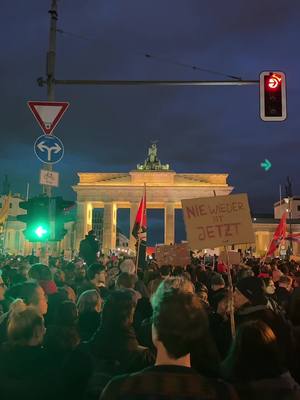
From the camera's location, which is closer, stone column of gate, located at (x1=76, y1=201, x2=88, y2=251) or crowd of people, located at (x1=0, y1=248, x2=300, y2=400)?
crowd of people, located at (x1=0, y1=248, x2=300, y2=400)

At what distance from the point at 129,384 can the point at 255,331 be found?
1035mm

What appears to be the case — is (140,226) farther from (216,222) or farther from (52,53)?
(216,222)

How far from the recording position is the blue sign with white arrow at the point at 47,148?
32.2ft

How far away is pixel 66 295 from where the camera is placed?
21.9ft

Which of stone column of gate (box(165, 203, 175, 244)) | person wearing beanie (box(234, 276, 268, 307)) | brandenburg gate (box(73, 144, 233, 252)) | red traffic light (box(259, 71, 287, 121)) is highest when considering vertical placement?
brandenburg gate (box(73, 144, 233, 252))

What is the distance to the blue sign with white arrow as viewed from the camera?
981cm

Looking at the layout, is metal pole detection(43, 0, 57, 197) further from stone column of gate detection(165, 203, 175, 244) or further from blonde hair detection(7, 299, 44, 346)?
stone column of gate detection(165, 203, 175, 244)

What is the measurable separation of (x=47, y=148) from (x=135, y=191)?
67.6 meters

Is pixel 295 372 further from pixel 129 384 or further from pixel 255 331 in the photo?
pixel 129 384

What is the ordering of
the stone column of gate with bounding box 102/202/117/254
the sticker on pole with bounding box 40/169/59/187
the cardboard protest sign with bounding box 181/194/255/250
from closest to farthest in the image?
the cardboard protest sign with bounding box 181/194/255/250, the sticker on pole with bounding box 40/169/59/187, the stone column of gate with bounding box 102/202/117/254

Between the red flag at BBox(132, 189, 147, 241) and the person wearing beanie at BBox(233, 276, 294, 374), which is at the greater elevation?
the red flag at BBox(132, 189, 147, 241)

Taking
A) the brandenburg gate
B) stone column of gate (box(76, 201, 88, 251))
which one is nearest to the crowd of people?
the brandenburg gate

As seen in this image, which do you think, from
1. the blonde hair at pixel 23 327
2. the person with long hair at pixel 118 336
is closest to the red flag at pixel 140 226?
the person with long hair at pixel 118 336

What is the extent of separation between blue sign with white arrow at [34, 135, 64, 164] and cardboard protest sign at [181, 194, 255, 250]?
14.3 feet
